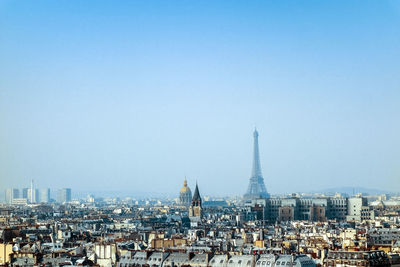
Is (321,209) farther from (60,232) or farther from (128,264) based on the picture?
(128,264)

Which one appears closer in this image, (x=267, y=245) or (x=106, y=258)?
(x=106, y=258)

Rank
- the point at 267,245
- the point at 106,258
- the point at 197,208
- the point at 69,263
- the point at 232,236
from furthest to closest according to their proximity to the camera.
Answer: the point at 197,208, the point at 232,236, the point at 267,245, the point at 106,258, the point at 69,263

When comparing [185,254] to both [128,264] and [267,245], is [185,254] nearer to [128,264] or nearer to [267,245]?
[128,264]

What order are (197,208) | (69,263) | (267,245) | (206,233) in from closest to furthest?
(69,263)
(267,245)
(206,233)
(197,208)

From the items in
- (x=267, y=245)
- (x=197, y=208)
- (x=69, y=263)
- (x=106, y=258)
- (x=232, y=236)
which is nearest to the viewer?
(x=69, y=263)

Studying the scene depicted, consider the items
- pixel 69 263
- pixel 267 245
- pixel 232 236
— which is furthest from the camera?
pixel 232 236

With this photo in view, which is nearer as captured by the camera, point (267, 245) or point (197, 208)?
point (267, 245)

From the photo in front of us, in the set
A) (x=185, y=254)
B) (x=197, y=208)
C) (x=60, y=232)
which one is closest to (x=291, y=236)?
(x=60, y=232)

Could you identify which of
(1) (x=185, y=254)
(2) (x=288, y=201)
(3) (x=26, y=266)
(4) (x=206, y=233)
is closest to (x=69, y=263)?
(3) (x=26, y=266)

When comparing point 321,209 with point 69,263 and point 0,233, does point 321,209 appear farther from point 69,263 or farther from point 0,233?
point 69,263
